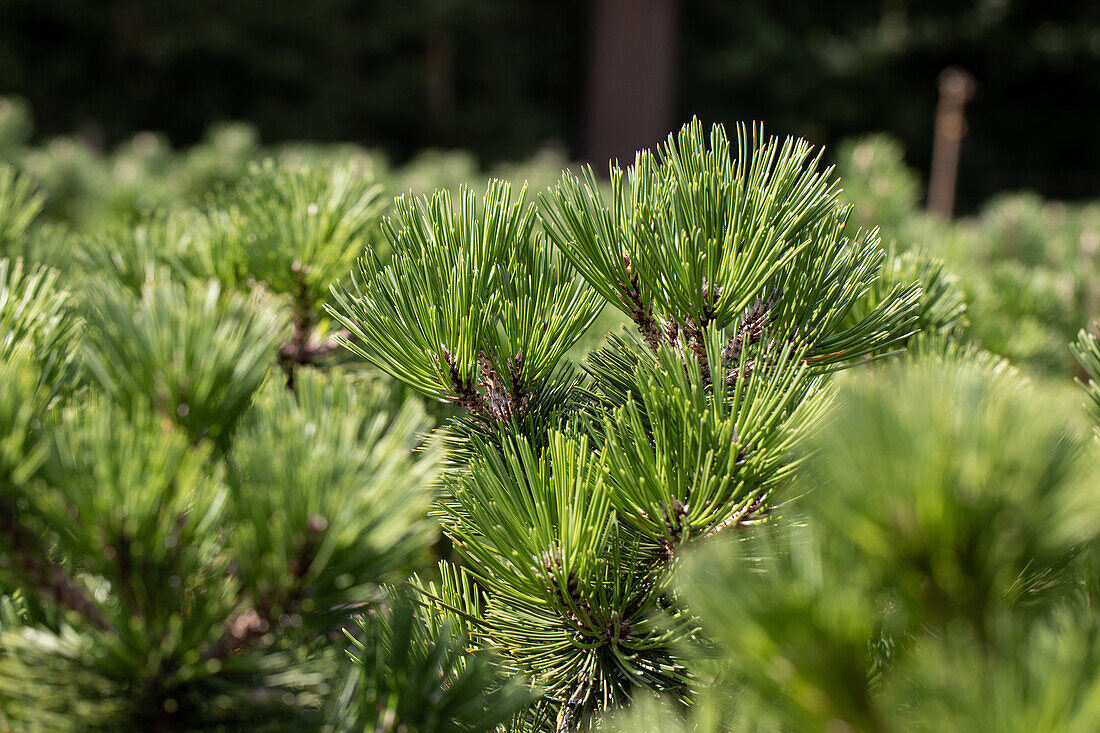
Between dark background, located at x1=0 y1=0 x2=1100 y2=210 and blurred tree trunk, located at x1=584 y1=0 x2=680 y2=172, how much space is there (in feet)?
0.07

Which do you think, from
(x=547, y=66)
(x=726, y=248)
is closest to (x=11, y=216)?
(x=726, y=248)

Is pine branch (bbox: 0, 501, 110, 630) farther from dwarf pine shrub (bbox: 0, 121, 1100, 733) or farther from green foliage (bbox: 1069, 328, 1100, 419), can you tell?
green foliage (bbox: 1069, 328, 1100, 419)

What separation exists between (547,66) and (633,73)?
6.85 ft

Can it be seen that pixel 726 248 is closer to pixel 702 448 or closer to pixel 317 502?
pixel 702 448

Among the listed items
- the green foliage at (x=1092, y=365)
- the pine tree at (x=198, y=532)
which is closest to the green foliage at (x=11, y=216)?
the pine tree at (x=198, y=532)

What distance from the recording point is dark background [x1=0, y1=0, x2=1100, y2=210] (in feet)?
25.9

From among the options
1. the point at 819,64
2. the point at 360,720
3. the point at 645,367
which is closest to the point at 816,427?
the point at 645,367

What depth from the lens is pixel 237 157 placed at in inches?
59.5

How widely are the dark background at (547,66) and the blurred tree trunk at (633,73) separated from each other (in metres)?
0.02

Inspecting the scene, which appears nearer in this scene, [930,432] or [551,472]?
[930,432]

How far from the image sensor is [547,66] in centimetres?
1033

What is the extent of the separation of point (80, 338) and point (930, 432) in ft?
1.27

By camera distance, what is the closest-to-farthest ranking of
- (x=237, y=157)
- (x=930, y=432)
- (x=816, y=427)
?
(x=930, y=432)
(x=816, y=427)
(x=237, y=157)

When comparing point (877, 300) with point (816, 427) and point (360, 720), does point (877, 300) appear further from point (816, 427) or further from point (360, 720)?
point (360, 720)
